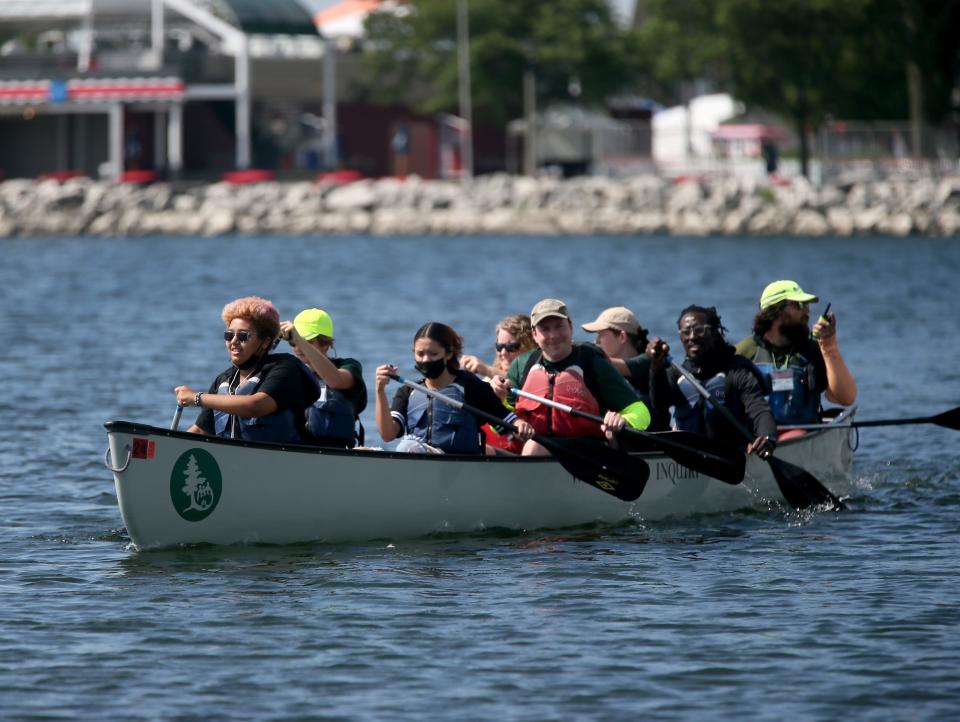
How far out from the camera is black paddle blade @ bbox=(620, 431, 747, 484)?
11.3 m

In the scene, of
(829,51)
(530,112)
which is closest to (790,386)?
(829,51)

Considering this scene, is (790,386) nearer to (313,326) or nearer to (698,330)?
(698,330)

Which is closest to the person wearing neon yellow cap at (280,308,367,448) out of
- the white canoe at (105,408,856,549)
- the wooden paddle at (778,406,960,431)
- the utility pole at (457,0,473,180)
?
the white canoe at (105,408,856,549)

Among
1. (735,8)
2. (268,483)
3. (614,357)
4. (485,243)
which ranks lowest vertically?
(268,483)

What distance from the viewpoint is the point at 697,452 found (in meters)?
11.5

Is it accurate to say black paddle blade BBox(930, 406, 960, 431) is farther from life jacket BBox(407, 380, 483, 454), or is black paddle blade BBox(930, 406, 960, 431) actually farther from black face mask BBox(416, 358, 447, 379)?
black face mask BBox(416, 358, 447, 379)

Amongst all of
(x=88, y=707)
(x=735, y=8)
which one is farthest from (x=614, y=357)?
(x=735, y=8)

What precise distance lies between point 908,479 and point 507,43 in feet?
167

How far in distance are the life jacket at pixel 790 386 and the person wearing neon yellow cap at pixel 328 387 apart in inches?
124

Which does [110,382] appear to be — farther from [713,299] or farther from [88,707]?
[713,299]

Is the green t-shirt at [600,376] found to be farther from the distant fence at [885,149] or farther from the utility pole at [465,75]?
the utility pole at [465,75]

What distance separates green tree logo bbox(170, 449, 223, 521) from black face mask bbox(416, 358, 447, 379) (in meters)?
1.41

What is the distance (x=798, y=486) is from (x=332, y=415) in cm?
353

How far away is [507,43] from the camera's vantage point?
2486 inches
